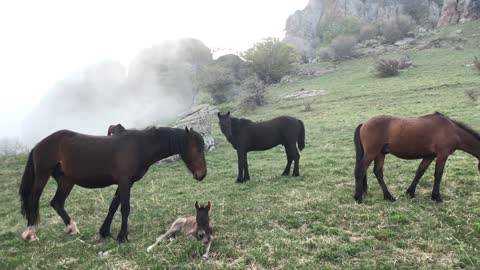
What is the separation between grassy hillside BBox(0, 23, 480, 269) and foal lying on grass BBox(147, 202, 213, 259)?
19 cm

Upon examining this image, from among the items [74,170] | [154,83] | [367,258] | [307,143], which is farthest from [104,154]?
[154,83]

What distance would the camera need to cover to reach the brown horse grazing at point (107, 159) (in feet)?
21.9

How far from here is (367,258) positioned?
529 cm

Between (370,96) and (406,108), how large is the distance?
619 cm

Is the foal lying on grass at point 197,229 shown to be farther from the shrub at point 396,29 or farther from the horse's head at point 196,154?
the shrub at point 396,29

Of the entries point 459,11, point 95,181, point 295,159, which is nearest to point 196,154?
point 95,181

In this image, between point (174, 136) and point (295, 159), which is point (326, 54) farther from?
point (174, 136)

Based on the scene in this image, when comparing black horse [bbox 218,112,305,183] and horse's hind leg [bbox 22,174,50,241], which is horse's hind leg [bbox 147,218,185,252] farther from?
black horse [bbox 218,112,305,183]

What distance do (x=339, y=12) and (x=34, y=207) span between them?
108023 millimetres

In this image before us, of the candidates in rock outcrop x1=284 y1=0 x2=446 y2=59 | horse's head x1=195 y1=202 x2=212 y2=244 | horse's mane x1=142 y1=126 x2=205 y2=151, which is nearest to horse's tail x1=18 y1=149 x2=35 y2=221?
horse's mane x1=142 y1=126 x2=205 y2=151

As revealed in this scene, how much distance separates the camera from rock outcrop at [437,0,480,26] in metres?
60.3

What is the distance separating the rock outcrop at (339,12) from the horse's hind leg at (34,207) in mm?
84479

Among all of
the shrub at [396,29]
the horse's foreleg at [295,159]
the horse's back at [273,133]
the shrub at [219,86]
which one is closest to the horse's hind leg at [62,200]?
the horse's back at [273,133]

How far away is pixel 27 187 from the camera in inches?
283
